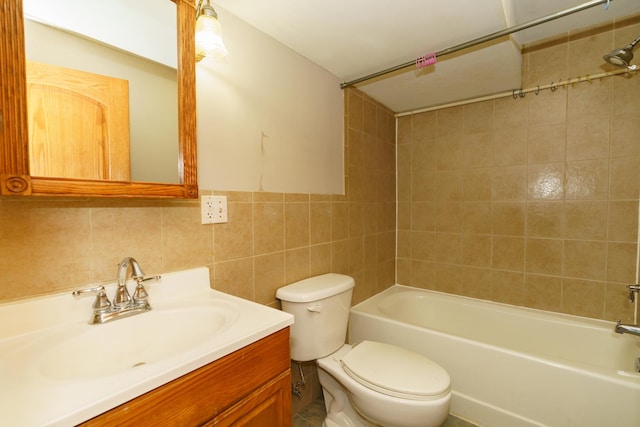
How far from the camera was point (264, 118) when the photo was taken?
142 centimetres

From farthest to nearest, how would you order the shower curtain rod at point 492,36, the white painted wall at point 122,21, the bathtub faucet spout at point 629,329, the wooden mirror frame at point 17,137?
the bathtub faucet spout at point 629,329 < the shower curtain rod at point 492,36 < the white painted wall at point 122,21 < the wooden mirror frame at point 17,137

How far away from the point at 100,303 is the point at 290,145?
42.2 inches

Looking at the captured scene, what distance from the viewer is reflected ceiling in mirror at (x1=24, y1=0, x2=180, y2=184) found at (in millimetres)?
795

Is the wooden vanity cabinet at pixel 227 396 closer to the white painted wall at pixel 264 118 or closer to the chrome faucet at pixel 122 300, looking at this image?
the chrome faucet at pixel 122 300

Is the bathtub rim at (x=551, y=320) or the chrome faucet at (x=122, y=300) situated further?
the bathtub rim at (x=551, y=320)

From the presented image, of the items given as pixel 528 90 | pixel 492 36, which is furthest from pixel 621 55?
pixel 492 36

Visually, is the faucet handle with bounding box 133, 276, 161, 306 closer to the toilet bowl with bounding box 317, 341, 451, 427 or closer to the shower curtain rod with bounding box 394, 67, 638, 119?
the toilet bowl with bounding box 317, 341, 451, 427

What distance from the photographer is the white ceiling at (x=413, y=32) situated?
125cm

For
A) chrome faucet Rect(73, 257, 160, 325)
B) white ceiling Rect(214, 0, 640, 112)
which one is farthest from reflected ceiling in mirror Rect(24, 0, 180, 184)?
white ceiling Rect(214, 0, 640, 112)

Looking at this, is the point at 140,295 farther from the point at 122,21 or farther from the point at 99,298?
the point at 122,21

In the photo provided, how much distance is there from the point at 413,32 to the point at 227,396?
1682 mm

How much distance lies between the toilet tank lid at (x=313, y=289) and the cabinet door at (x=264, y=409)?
453mm

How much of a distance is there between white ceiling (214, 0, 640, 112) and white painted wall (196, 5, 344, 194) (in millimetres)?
102

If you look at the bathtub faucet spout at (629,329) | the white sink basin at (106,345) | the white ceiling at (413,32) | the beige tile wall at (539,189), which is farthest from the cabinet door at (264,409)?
the beige tile wall at (539,189)
